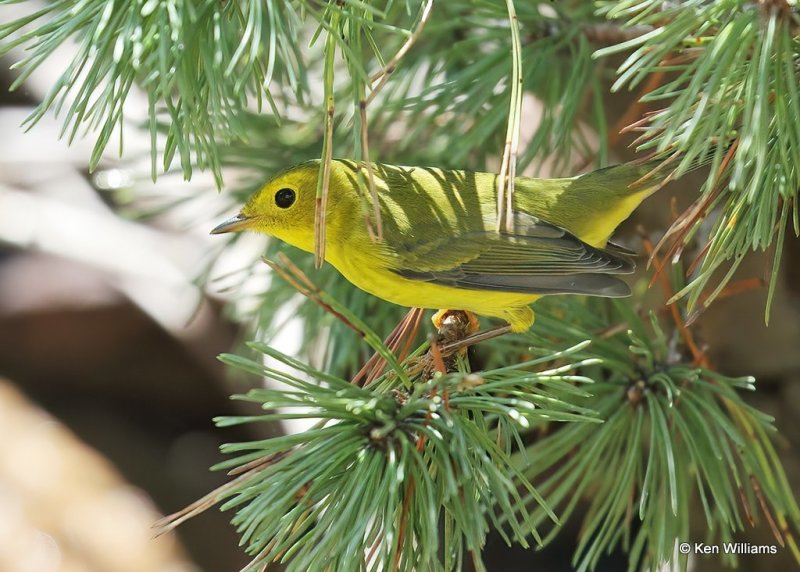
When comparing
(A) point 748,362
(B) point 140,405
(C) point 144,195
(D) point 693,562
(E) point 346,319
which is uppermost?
(C) point 144,195

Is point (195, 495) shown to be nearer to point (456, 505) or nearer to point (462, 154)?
point (462, 154)

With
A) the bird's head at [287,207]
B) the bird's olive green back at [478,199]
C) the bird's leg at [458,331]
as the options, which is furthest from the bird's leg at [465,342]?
the bird's head at [287,207]

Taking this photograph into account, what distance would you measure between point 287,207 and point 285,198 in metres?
0.01

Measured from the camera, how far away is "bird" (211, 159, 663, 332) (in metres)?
1.21

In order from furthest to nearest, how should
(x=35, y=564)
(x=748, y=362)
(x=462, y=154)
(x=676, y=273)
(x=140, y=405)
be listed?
(x=140, y=405) → (x=35, y=564) → (x=748, y=362) → (x=462, y=154) → (x=676, y=273)

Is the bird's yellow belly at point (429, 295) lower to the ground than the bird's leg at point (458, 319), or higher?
higher

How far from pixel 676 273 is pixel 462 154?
0.38m

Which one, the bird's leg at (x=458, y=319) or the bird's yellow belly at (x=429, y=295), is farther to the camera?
the bird's leg at (x=458, y=319)

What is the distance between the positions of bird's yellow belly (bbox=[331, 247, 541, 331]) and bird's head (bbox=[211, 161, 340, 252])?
10cm

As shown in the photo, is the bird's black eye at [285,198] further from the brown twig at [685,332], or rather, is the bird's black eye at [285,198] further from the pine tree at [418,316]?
the brown twig at [685,332]

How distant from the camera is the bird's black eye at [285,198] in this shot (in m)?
1.28

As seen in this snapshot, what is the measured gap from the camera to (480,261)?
1.27m

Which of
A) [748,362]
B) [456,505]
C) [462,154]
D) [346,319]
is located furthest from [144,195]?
[748,362]

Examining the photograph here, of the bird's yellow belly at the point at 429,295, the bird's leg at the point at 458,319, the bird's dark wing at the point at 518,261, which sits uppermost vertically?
the bird's dark wing at the point at 518,261
